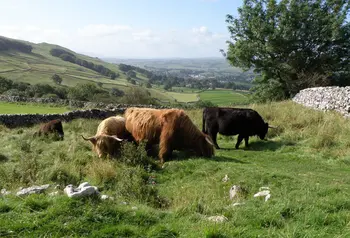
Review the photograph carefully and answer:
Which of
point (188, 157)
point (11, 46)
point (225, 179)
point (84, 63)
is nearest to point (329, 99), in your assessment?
point (188, 157)

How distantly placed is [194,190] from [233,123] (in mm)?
5505

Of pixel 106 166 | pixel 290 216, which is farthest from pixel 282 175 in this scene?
pixel 106 166

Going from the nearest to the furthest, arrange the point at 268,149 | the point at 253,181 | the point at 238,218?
the point at 238,218 < the point at 253,181 < the point at 268,149

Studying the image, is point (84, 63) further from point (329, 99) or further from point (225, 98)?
point (329, 99)

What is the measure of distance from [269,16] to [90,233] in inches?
981

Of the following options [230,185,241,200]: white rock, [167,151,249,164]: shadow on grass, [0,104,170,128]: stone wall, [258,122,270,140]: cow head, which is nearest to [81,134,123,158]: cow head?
[167,151,249,164]: shadow on grass

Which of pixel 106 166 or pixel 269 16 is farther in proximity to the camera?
pixel 269 16

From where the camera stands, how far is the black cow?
11.6 metres

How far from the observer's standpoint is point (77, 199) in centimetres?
479

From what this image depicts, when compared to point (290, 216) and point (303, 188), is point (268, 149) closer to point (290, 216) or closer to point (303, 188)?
point (303, 188)

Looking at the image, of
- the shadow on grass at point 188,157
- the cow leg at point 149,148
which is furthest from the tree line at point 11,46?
the shadow on grass at point 188,157

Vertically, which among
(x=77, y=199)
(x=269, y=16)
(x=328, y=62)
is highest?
(x=269, y=16)

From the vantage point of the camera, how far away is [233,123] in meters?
11.6

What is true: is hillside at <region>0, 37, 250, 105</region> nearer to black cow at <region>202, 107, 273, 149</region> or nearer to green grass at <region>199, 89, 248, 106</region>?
green grass at <region>199, 89, 248, 106</region>
